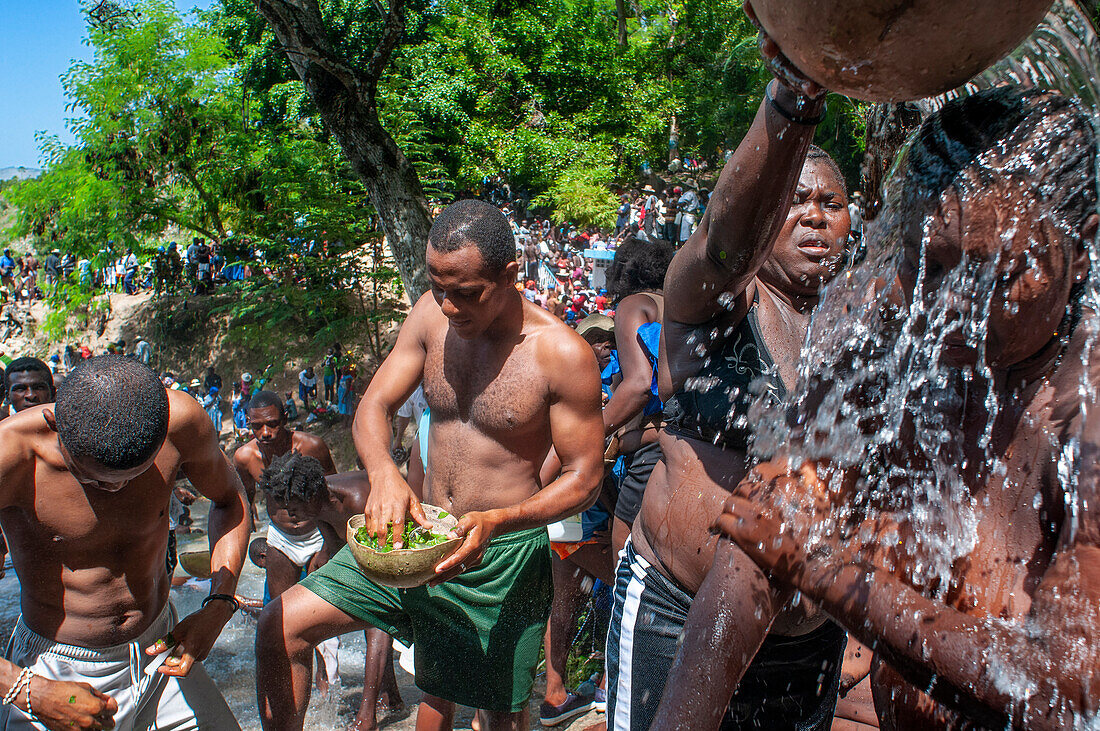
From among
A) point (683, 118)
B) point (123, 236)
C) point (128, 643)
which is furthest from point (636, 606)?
point (683, 118)

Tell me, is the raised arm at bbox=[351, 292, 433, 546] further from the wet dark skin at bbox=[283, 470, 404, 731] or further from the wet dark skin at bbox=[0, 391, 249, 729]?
the wet dark skin at bbox=[283, 470, 404, 731]

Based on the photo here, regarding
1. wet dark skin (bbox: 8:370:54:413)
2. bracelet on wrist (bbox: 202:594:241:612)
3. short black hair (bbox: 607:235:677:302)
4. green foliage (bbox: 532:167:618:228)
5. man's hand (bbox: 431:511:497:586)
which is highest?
green foliage (bbox: 532:167:618:228)

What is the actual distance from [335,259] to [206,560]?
950 cm

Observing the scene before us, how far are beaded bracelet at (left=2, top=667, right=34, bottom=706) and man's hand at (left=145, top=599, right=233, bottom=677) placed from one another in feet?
1.28

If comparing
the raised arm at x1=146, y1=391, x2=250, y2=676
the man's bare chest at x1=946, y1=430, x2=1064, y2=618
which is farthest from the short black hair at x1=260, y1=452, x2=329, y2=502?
the man's bare chest at x1=946, y1=430, x2=1064, y2=618

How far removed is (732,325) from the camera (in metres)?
2.12

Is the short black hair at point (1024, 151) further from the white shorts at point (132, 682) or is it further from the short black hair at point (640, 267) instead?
the short black hair at point (640, 267)

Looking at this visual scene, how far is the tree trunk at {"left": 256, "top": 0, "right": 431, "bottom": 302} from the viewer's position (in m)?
6.73

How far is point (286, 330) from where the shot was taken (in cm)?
1553

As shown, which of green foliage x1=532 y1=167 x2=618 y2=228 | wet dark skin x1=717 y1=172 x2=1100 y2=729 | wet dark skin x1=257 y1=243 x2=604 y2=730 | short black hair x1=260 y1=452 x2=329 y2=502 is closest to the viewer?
wet dark skin x1=717 y1=172 x2=1100 y2=729

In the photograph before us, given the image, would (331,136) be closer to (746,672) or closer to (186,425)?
(186,425)

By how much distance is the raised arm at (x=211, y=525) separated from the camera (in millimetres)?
2893

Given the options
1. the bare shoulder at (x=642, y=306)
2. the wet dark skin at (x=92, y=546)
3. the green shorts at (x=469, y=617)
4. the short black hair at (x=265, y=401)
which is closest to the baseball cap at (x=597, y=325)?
the bare shoulder at (x=642, y=306)

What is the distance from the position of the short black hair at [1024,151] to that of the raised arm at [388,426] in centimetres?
199
